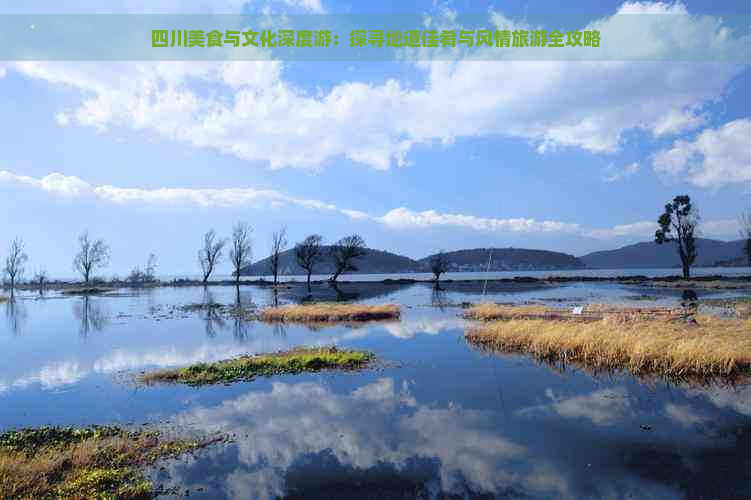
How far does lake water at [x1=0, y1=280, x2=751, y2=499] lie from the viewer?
10141mm

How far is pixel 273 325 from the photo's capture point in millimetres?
38406

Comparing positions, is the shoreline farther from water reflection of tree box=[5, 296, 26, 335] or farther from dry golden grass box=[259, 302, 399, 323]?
dry golden grass box=[259, 302, 399, 323]

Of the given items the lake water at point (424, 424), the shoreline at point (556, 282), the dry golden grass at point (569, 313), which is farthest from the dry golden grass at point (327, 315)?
the shoreline at point (556, 282)

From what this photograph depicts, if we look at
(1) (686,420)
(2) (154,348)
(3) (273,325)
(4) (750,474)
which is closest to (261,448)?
(4) (750,474)

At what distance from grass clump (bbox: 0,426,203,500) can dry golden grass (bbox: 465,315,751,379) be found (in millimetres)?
18793

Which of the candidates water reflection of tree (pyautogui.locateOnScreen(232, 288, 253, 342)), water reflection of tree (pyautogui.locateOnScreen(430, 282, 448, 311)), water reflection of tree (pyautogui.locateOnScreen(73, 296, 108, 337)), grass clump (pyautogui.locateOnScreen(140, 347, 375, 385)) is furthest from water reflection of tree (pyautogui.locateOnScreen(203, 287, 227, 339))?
water reflection of tree (pyautogui.locateOnScreen(430, 282, 448, 311))

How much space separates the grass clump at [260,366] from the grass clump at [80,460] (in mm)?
6554

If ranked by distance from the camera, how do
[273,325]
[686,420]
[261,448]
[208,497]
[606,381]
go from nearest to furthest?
1. [208,497]
2. [261,448]
3. [686,420]
4. [606,381]
5. [273,325]

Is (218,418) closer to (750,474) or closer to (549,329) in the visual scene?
(750,474)

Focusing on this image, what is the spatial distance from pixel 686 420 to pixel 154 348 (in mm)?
28549

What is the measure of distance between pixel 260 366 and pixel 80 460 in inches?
442

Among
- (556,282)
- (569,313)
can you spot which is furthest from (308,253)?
(569,313)

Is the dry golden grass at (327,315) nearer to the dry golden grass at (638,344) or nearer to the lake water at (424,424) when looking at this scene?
the dry golden grass at (638,344)

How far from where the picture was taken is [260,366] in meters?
22.0
